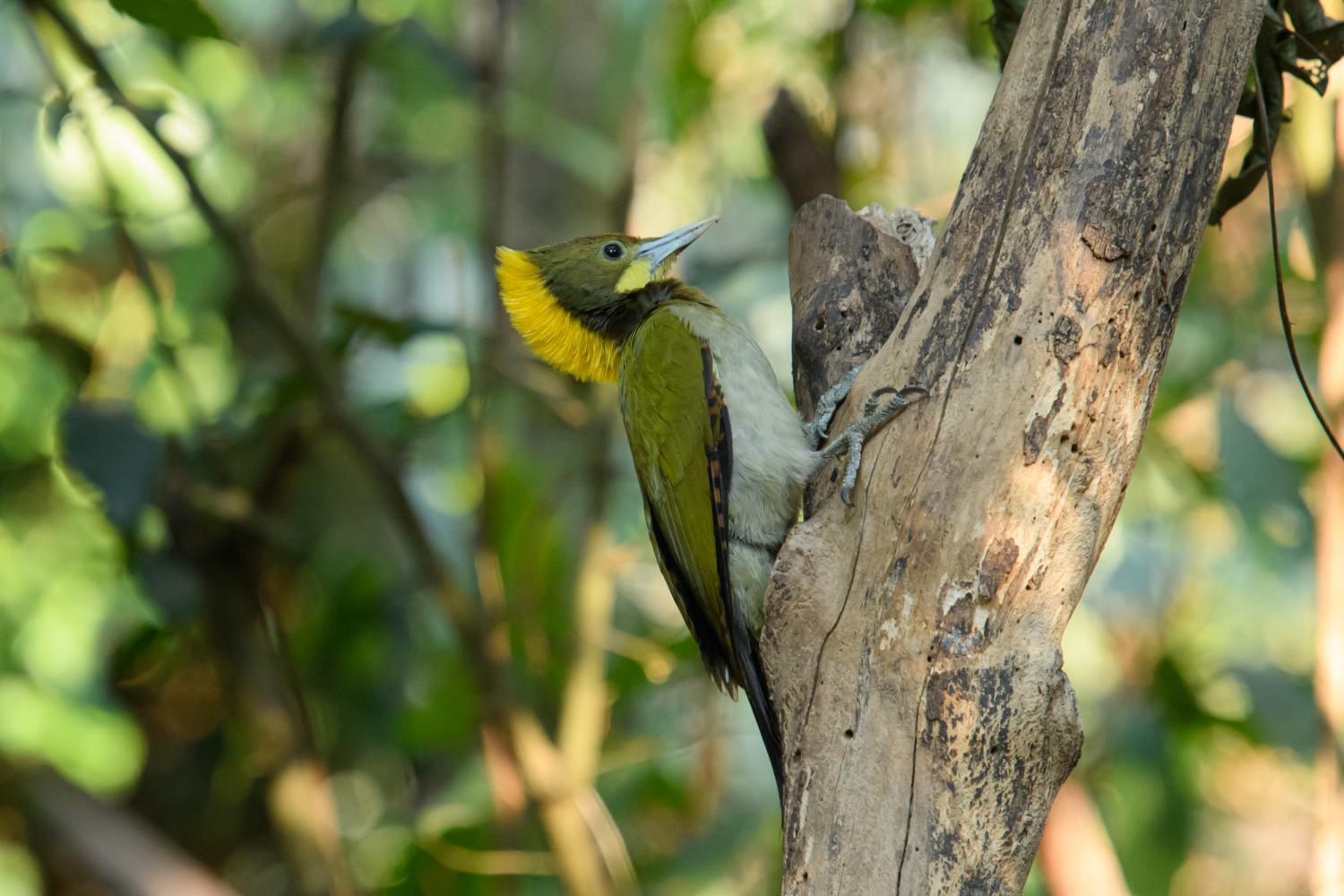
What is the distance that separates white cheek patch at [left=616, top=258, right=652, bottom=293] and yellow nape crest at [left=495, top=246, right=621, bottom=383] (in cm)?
16

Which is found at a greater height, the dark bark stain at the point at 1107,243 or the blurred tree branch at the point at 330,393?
the dark bark stain at the point at 1107,243

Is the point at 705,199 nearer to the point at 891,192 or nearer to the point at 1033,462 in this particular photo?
the point at 891,192

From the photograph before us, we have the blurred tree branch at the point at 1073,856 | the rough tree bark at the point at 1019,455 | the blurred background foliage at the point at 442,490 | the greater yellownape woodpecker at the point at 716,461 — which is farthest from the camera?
the blurred background foliage at the point at 442,490

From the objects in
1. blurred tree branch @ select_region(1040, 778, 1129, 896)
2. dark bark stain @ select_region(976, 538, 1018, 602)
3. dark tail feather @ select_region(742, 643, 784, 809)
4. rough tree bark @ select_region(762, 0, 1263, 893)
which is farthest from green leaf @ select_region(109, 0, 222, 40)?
blurred tree branch @ select_region(1040, 778, 1129, 896)

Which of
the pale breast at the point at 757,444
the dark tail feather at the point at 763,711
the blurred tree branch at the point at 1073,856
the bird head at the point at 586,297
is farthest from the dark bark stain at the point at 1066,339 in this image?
the blurred tree branch at the point at 1073,856

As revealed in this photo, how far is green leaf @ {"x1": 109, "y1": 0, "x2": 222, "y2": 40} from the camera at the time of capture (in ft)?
8.50

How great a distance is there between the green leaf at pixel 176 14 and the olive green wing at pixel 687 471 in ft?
4.08

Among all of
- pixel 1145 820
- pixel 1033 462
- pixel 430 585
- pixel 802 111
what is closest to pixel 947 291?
pixel 1033 462

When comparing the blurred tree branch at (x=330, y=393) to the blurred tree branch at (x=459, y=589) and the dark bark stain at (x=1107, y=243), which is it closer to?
the blurred tree branch at (x=459, y=589)

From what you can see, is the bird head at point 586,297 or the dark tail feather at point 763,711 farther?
the bird head at point 586,297

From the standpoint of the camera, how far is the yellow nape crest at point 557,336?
137 inches

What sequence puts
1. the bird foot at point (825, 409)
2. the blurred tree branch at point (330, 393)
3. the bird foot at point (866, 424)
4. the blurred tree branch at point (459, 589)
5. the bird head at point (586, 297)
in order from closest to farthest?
the bird foot at point (866, 424), the bird foot at point (825, 409), the blurred tree branch at point (330, 393), the bird head at point (586, 297), the blurred tree branch at point (459, 589)

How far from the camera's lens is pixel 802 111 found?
4.11 meters

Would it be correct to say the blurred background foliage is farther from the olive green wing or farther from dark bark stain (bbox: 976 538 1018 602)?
dark bark stain (bbox: 976 538 1018 602)
